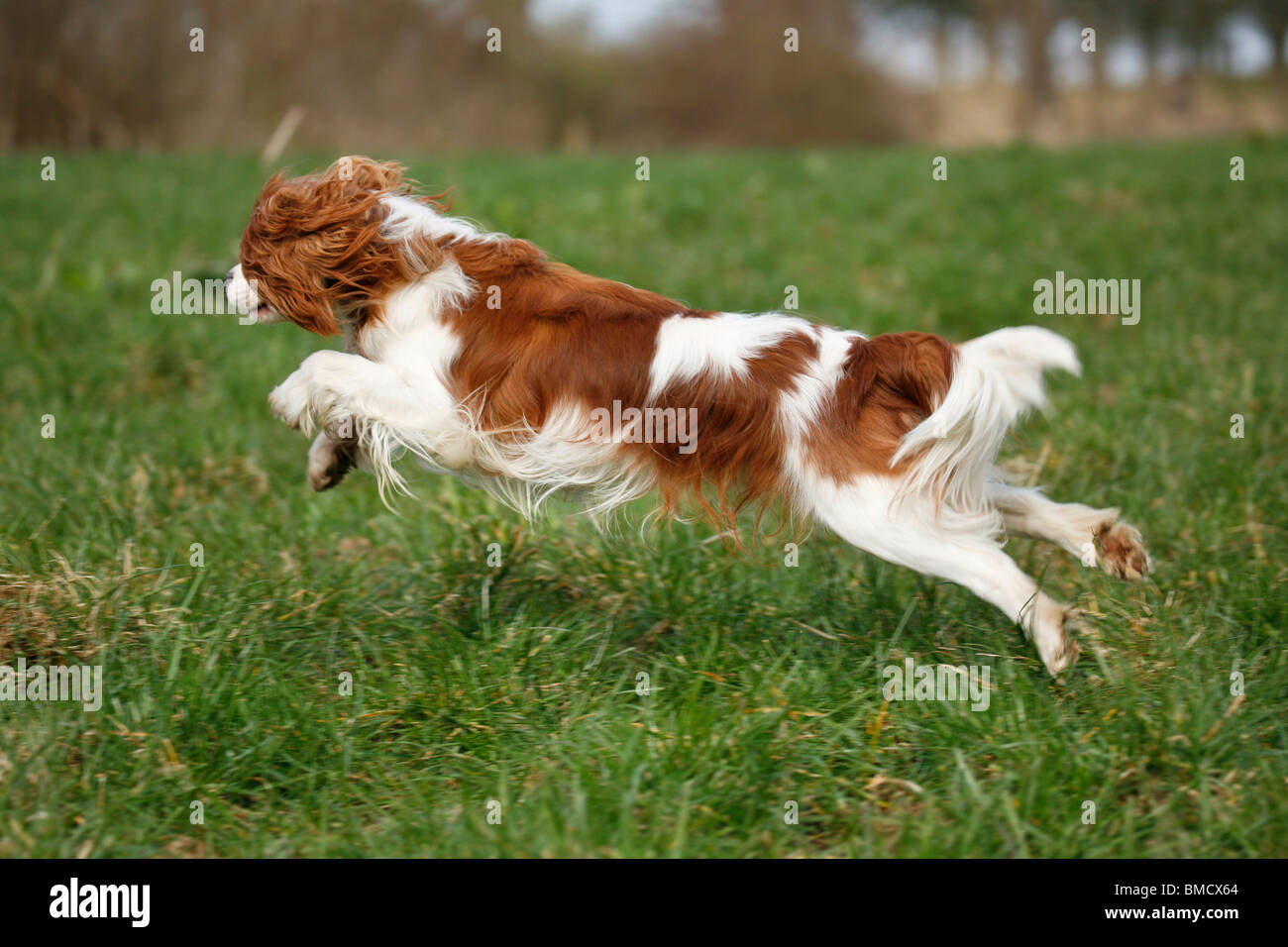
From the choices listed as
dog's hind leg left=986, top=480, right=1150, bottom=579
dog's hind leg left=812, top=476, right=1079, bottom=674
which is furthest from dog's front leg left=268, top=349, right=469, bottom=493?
dog's hind leg left=986, top=480, right=1150, bottom=579

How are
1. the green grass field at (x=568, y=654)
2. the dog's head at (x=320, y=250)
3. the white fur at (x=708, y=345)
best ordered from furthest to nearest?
the dog's head at (x=320, y=250), the white fur at (x=708, y=345), the green grass field at (x=568, y=654)

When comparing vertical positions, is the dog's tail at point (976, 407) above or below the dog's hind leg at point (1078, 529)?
above

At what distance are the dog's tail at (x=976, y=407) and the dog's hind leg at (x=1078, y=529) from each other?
0.37 meters

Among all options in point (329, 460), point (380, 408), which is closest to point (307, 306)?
point (380, 408)

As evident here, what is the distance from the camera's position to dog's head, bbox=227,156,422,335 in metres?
3.54

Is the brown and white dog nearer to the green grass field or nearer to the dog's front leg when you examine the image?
the dog's front leg

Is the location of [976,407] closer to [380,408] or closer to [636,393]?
[636,393]

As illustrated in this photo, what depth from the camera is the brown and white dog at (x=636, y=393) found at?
10.8 ft

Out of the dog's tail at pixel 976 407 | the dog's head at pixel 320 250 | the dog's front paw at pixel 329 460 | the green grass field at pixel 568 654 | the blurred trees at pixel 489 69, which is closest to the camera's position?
the green grass field at pixel 568 654

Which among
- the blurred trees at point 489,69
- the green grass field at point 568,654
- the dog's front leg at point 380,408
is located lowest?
the green grass field at point 568,654

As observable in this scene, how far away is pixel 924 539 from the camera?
3.31 m

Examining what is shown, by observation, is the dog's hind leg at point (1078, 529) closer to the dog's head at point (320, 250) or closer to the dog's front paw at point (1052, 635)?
the dog's front paw at point (1052, 635)

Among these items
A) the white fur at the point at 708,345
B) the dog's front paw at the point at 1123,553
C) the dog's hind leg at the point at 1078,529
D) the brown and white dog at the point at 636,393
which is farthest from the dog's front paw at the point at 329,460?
the dog's front paw at the point at 1123,553
